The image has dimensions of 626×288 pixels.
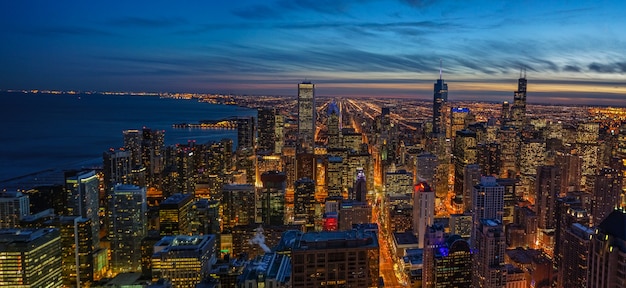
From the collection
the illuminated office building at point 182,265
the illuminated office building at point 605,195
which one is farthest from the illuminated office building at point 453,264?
the illuminated office building at point 605,195

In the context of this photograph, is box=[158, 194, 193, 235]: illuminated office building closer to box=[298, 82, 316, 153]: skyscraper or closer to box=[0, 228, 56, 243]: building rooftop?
box=[0, 228, 56, 243]: building rooftop

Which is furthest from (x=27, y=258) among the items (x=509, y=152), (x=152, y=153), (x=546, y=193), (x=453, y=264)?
(x=509, y=152)

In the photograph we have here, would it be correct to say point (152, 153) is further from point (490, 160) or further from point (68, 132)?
point (490, 160)

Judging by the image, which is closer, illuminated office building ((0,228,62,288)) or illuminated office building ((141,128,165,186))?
illuminated office building ((0,228,62,288))

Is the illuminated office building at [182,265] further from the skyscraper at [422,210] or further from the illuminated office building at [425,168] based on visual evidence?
the illuminated office building at [425,168]

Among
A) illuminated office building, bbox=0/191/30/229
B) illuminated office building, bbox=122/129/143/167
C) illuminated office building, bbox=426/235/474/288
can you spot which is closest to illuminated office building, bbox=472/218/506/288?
illuminated office building, bbox=426/235/474/288

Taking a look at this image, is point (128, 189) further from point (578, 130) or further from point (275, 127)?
point (578, 130)
